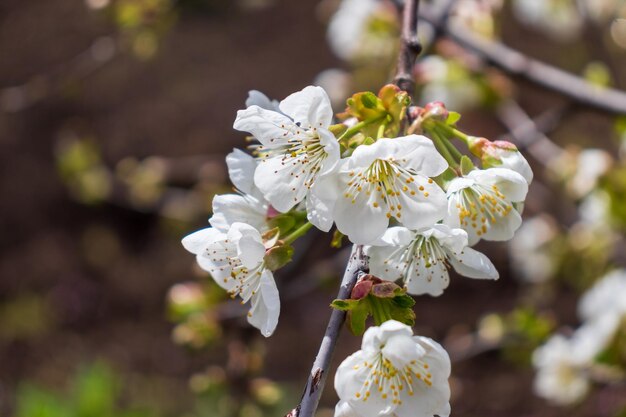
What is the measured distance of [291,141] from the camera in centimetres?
80

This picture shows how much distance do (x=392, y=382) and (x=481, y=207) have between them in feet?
0.79

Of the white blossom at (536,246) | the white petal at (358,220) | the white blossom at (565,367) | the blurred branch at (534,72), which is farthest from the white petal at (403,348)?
the white blossom at (536,246)

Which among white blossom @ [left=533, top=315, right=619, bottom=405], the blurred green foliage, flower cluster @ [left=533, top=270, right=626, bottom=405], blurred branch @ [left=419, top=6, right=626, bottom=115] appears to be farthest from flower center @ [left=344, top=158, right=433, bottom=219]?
the blurred green foliage

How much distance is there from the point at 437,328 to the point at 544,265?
124 centimetres

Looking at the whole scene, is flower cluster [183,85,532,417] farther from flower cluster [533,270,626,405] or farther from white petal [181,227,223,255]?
flower cluster [533,270,626,405]

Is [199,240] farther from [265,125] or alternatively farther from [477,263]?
[477,263]

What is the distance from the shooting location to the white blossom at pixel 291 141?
0.74 meters

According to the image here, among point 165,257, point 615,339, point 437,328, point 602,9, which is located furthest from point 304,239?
point 165,257

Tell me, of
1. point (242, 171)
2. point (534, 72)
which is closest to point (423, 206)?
point (242, 171)

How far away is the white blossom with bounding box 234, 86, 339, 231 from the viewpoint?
0.74m

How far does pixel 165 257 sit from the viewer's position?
417 cm

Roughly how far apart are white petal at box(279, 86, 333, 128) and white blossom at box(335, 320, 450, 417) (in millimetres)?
249

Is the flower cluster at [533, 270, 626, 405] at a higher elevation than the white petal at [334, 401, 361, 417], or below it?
below

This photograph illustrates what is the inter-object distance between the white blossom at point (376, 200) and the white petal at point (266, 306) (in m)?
0.12
